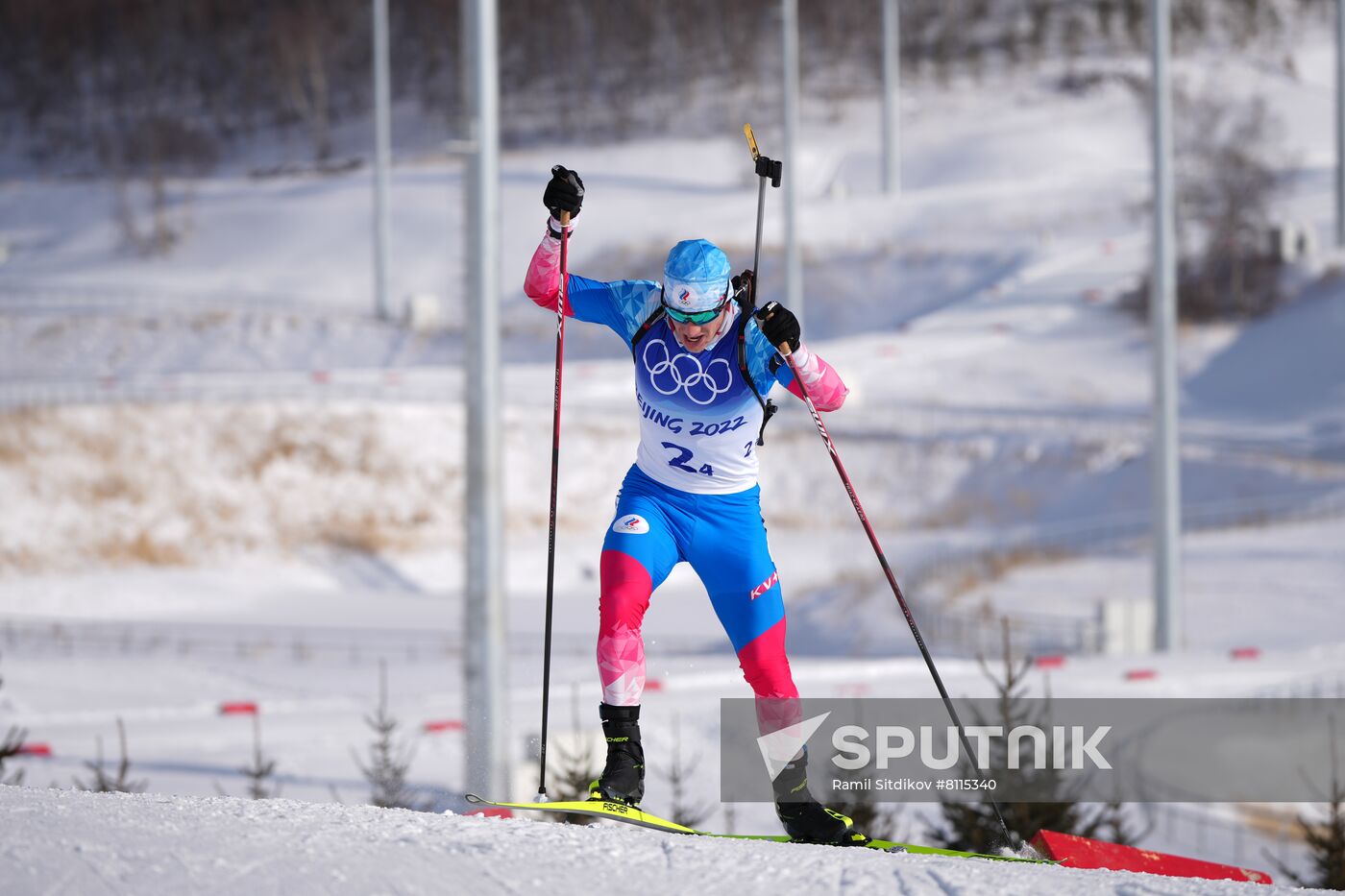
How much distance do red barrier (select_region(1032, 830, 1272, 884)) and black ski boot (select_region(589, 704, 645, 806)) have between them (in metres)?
1.84

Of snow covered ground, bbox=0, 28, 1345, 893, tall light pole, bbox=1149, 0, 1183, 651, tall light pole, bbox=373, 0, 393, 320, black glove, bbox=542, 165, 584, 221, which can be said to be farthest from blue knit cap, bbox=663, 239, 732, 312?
tall light pole, bbox=373, 0, 393, 320

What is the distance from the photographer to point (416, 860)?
5234mm

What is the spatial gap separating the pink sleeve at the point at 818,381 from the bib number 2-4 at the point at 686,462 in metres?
0.50

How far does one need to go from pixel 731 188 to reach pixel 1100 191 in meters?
13.2

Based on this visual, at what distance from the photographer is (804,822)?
22.1 ft

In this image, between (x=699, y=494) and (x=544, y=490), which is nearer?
(x=699, y=494)

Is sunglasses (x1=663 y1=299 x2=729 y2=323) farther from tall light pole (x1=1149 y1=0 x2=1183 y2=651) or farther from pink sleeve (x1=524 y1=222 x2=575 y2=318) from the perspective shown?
tall light pole (x1=1149 y1=0 x2=1183 y2=651)

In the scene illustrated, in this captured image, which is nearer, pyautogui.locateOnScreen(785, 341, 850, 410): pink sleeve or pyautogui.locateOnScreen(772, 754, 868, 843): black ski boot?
pyautogui.locateOnScreen(785, 341, 850, 410): pink sleeve

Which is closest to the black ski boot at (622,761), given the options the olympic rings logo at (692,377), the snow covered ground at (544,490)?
the snow covered ground at (544,490)

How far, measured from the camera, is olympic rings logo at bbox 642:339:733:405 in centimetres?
658

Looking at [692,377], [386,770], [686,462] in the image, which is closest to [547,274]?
[692,377]

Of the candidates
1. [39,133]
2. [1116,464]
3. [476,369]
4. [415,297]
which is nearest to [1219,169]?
[1116,464]

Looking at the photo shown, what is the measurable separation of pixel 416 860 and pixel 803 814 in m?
2.08

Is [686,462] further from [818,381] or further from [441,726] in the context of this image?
[441,726]
